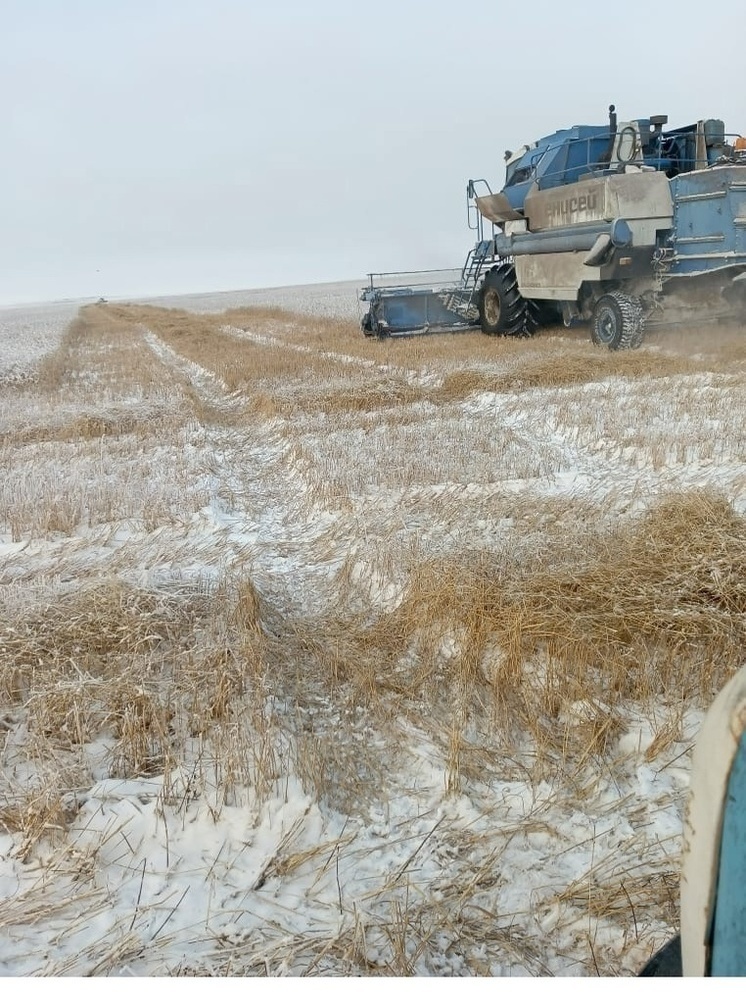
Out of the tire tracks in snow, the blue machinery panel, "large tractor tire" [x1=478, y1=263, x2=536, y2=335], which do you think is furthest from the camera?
"large tractor tire" [x1=478, y1=263, x2=536, y2=335]

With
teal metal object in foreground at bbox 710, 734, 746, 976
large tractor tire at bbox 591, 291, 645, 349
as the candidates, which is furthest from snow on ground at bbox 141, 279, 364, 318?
teal metal object in foreground at bbox 710, 734, 746, 976

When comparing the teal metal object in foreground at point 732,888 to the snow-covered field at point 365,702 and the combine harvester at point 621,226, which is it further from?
the combine harvester at point 621,226

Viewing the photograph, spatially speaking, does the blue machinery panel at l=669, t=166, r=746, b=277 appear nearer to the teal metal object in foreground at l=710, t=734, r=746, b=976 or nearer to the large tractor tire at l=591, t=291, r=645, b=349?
the large tractor tire at l=591, t=291, r=645, b=349

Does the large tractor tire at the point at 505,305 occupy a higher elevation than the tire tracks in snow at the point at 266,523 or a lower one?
higher

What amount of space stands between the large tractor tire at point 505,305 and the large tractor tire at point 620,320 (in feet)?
9.31

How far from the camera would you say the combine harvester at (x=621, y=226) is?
32.6ft

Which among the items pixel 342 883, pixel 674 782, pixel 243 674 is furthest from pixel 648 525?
pixel 342 883

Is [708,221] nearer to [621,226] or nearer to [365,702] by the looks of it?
[621,226]

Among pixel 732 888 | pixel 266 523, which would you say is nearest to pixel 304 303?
pixel 266 523

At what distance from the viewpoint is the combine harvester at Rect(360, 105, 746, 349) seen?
9.93 meters

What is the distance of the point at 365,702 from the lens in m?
2.98

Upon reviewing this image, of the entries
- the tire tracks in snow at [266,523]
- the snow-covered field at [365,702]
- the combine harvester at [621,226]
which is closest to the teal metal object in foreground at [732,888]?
the snow-covered field at [365,702]

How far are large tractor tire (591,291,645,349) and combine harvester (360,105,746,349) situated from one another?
1 cm

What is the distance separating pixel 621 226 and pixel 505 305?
4.08 meters
